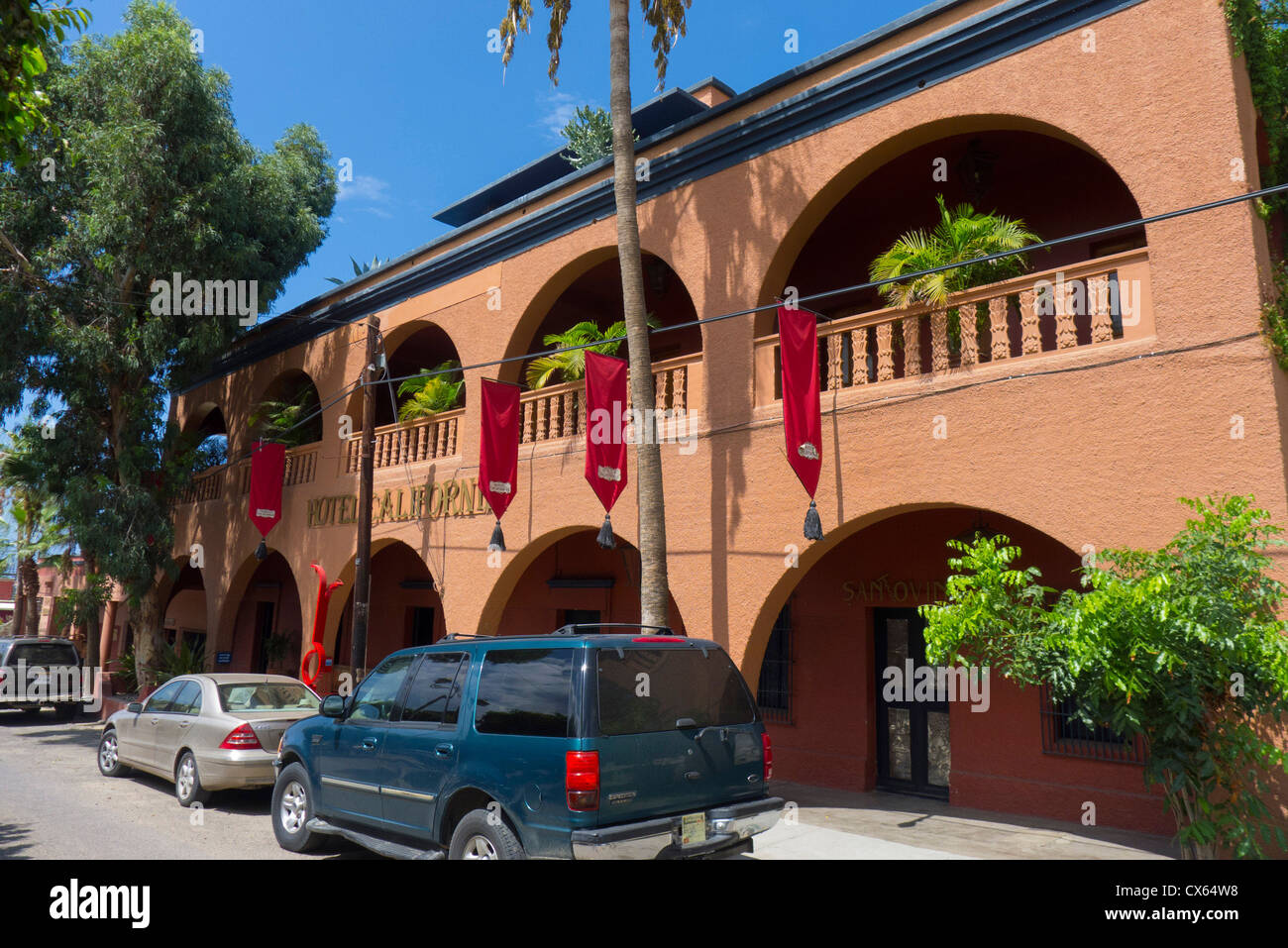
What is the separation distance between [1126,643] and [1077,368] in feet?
9.81

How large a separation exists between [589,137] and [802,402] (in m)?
15.7

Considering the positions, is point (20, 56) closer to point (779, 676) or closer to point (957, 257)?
point (957, 257)

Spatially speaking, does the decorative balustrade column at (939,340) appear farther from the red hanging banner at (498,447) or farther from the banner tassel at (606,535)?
the red hanging banner at (498,447)

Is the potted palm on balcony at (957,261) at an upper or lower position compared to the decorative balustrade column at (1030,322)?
upper

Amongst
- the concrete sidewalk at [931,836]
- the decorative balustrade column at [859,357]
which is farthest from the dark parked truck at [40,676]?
the decorative balustrade column at [859,357]

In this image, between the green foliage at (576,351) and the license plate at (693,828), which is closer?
the license plate at (693,828)

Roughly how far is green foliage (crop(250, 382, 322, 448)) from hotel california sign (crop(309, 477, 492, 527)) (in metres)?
2.12

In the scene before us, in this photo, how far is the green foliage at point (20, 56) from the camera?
6215 mm

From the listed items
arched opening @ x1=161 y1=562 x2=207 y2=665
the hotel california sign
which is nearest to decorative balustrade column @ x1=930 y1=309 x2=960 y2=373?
the hotel california sign

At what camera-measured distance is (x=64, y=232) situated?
1816 centimetres

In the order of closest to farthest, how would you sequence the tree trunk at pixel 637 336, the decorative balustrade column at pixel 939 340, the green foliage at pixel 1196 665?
the green foliage at pixel 1196 665, the decorative balustrade column at pixel 939 340, the tree trunk at pixel 637 336

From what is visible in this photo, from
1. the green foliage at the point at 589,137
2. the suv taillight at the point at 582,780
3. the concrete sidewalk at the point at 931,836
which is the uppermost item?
the green foliage at the point at 589,137

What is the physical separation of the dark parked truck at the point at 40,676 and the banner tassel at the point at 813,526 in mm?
18594

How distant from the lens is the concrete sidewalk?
8.21 metres
